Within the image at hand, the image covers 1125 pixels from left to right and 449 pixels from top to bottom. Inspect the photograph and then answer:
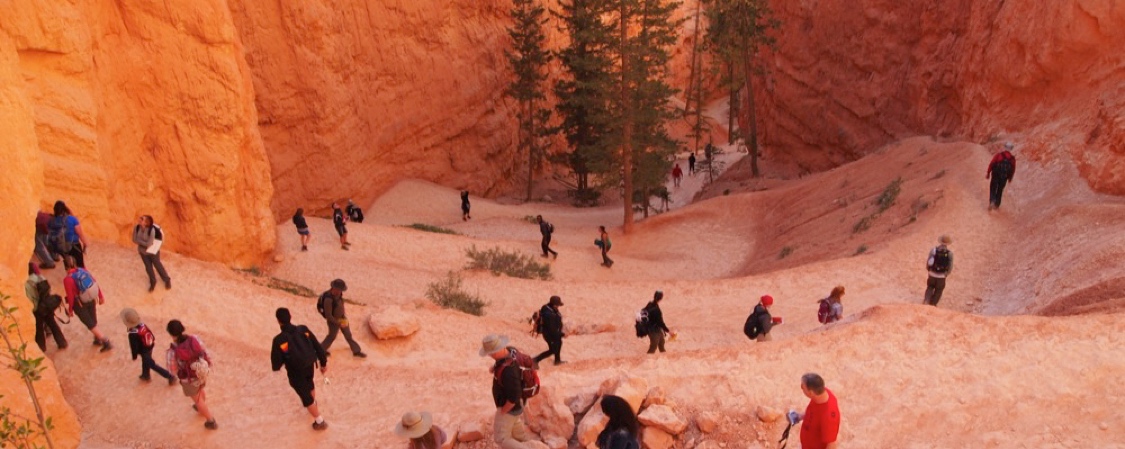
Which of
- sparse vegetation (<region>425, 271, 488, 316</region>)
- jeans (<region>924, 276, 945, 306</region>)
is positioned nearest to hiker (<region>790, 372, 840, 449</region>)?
jeans (<region>924, 276, 945, 306</region>)

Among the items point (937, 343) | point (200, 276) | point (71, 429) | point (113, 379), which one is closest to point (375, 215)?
point (200, 276)

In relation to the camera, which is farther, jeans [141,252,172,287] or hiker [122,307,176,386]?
jeans [141,252,172,287]

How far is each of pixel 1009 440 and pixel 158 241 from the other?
36.8 ft

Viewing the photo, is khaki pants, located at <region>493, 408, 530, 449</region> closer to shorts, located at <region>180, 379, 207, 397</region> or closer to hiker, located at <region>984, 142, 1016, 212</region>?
shorts, located at <region>180, 379, 207, 397</region>

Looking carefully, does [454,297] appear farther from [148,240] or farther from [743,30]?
[743,30]

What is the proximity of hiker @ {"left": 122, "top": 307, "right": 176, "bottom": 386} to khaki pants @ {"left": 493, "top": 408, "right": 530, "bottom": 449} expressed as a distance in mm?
4761

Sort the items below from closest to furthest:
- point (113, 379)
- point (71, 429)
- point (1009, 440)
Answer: point (1009, 440)
point (71, 429)
point (113, 379)

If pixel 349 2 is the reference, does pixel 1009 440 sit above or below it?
below

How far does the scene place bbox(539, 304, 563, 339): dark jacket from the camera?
9.82m

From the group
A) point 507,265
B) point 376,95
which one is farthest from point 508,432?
point 376,95

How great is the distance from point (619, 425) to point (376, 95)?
82.7ft

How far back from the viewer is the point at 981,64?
20.9 meters

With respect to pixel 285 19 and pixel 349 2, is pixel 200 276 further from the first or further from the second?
pixel 349 2

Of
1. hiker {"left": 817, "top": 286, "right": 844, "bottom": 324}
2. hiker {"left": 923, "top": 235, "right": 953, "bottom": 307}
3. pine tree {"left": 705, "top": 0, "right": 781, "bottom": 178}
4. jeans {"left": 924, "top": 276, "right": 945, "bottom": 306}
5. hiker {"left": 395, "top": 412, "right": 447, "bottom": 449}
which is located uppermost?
pine tree {"left": 705, "top": 0, "right": 781, "bottom": 178}
